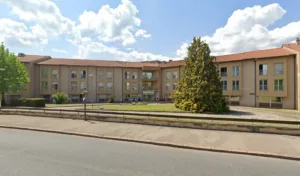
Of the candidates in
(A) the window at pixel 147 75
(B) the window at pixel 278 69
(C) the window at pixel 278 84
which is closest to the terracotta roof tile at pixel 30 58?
(A) the window at pixel 147 75

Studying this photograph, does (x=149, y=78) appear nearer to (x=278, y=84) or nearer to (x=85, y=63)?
(x=85, y=63)

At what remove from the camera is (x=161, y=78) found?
47250mm

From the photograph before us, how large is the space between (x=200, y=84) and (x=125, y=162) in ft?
56.5

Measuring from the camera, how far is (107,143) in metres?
8.07

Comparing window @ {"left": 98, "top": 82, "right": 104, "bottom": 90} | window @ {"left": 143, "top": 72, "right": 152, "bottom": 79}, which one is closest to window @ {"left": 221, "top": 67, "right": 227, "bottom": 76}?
window @ {"left": 143, "top": 72, "right": 152, "bottom": 79}

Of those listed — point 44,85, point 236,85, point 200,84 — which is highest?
point 44,85

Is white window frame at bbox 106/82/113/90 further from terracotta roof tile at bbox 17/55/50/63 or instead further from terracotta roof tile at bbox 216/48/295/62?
terracotta roof tile at bbox 216/48/295/62

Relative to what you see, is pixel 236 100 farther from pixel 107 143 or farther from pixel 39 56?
pixel 39 56

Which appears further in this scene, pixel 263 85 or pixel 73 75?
pixel 73 75

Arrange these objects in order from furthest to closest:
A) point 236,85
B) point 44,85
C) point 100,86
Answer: point 100,86 → point 44,85 → point 236,85

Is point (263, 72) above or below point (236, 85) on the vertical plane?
above

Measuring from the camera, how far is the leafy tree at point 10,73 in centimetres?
3171

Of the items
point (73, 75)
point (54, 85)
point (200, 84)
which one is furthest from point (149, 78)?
point (200, 84)

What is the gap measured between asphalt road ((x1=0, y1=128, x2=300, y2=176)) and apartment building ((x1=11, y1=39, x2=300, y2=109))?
28.7 metres
